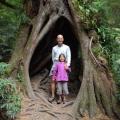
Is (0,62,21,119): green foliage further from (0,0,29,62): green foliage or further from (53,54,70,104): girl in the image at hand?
(0,0,29,62): green foliage

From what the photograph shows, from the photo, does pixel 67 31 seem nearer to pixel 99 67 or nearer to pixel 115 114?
pixel 99 67

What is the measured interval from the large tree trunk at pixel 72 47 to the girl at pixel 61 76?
1.61 feet

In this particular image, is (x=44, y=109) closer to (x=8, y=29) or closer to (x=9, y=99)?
(x=9, y=99)

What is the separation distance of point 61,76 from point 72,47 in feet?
7.21

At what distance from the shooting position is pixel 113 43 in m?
12.2

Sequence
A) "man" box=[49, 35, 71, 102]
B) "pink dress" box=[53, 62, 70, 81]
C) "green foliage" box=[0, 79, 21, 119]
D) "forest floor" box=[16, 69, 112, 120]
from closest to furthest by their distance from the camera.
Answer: "green foliage" box=[0, 79, 21, 119] → "forest floor" box=[16, 69, 112, 120] → "pink dress" box=[53, 62, 70, 81] → "man" box=[49, 35, 71, 102]

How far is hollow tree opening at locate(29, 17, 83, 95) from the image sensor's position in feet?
41.4

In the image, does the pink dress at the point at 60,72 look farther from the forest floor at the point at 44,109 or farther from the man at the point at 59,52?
the forest floor at the point at 44,109

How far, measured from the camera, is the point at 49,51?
43.2 feet

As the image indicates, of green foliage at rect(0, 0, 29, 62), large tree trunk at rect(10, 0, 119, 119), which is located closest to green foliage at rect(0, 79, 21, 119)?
large tree trunk at rect(10, 0, 119, 119)

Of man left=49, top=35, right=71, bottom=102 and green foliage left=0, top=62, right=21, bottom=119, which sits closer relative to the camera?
green foliage left=0, top=62, right=21, bottom=119

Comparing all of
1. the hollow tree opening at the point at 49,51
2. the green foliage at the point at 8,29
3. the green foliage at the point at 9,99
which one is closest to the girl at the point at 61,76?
the hollow tree opening at the point at 49,51

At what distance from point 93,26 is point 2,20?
5.18 metres

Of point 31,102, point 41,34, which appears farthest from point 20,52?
point 31,102
